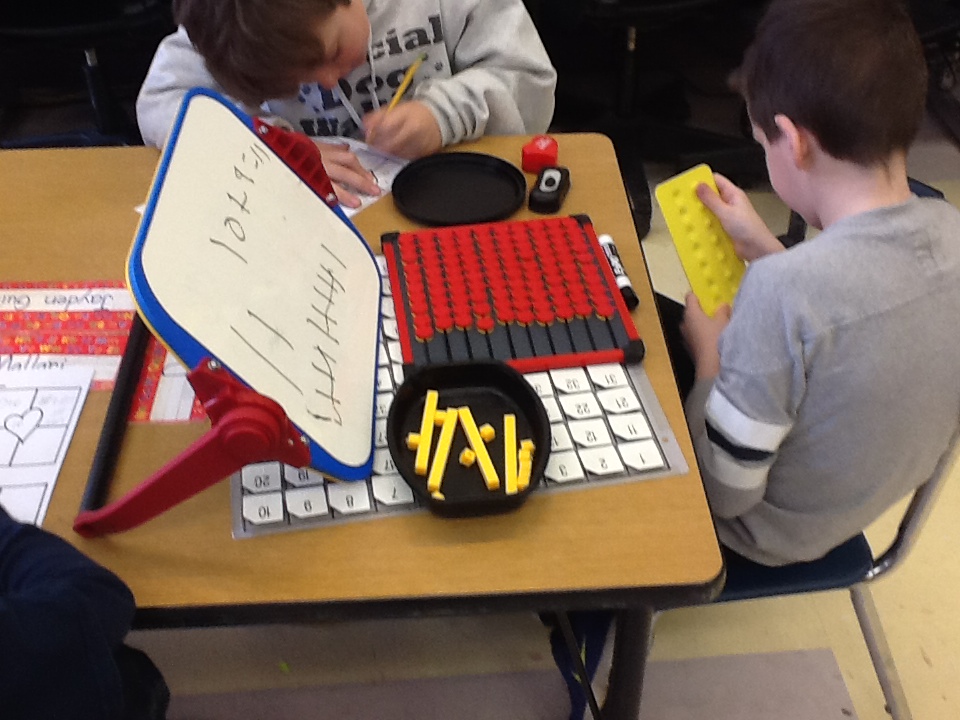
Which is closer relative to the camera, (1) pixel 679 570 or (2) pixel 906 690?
(1) pixel 679 570

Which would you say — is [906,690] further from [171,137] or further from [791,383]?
[171,137]

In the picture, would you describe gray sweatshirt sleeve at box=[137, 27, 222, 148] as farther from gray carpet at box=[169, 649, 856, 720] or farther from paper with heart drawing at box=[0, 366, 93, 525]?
gray carpet at box=[169, 649, 856, 720]

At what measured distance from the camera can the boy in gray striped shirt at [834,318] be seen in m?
0.68

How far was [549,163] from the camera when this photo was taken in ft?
3.17

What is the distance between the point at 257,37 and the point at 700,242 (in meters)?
0.51

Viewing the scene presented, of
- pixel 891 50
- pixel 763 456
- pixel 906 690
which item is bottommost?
pixel 906 690

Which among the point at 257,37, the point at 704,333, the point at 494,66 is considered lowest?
the point at 704,333

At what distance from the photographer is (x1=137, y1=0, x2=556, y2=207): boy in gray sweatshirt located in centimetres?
88

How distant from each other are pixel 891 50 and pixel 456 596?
1.99 feet

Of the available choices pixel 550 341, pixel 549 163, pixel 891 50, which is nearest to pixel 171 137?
pixel 550 341

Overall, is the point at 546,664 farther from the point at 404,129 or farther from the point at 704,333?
the point at 404,129

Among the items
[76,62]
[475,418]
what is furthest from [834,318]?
[76,62]

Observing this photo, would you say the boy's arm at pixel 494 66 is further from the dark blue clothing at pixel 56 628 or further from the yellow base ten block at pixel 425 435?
the dark blue clothing at pixel 56 628

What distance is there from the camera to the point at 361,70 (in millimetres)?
1087
